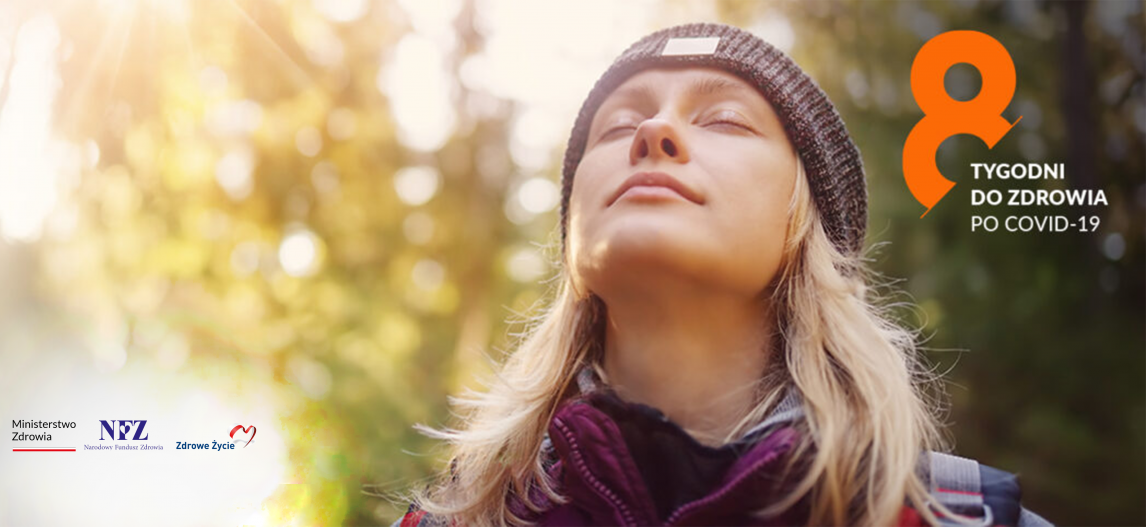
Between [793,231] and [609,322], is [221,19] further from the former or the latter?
[793,231]

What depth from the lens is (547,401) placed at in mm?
2021

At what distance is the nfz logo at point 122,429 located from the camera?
10.2ft

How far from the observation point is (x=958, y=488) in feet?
5.39

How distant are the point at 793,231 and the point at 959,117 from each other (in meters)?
2.48

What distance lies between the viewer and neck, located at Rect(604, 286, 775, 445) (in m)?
1.76

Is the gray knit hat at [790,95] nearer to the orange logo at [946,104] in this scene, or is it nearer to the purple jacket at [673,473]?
the purple jacket at [673,473]

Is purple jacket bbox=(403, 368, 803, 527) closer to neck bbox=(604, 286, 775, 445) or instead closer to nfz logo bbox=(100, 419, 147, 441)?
neck bbox=(604, 286, 775, 445)

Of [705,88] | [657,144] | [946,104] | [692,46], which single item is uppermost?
[946,104]

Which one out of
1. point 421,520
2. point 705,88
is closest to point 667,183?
point 705,88

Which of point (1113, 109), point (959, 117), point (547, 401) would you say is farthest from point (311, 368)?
point (1113, 109)

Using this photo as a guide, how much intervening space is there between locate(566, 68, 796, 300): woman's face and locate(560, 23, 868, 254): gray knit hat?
0.03m

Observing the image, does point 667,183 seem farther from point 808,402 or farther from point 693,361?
point 808,402

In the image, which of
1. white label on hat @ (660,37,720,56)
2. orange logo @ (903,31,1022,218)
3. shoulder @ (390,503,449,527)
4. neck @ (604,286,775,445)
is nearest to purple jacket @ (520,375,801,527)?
neck @ (604,286,775,445)

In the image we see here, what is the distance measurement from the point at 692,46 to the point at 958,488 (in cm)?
115
